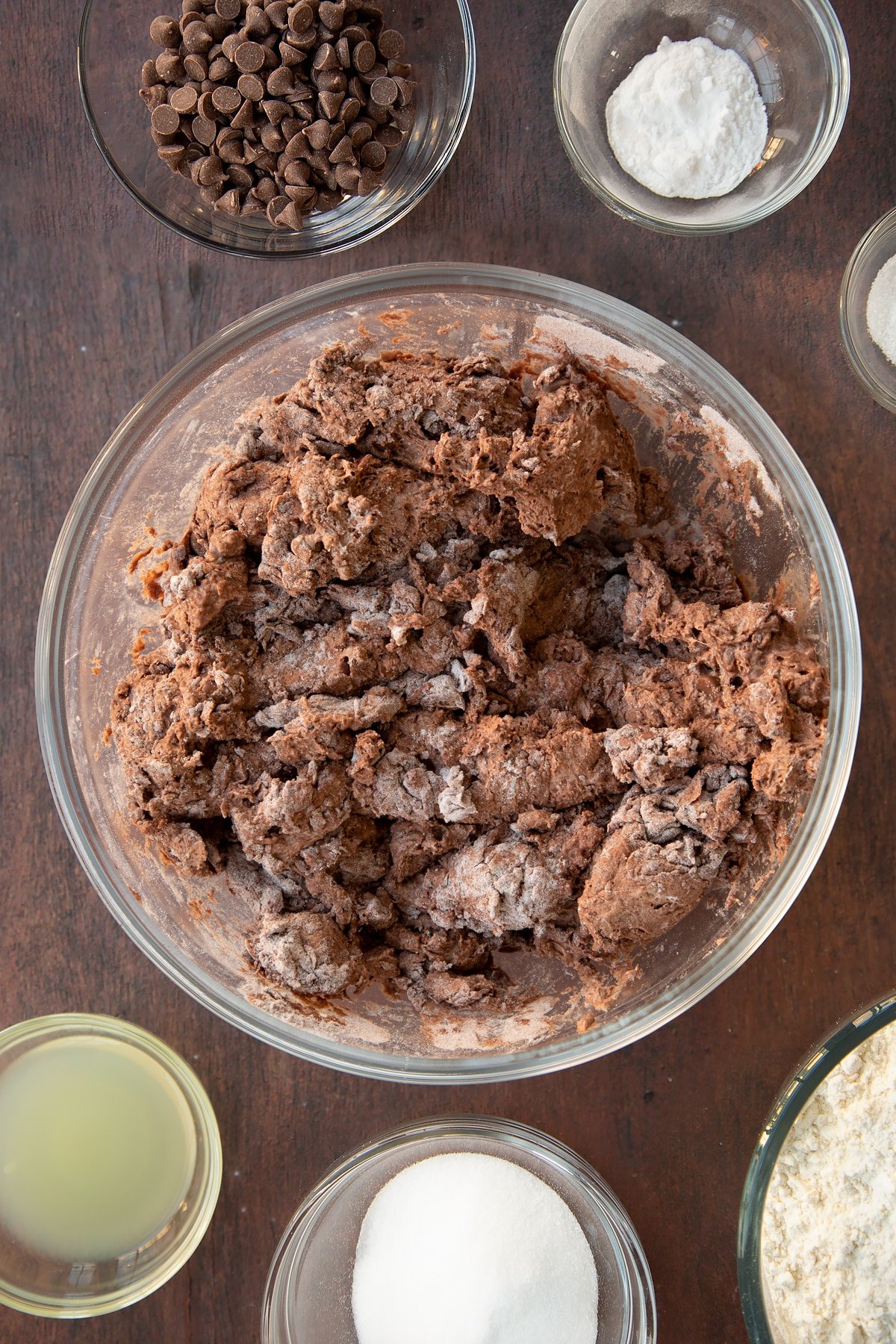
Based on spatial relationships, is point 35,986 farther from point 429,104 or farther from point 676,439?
point 429,104

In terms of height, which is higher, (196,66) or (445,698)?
(196,66)

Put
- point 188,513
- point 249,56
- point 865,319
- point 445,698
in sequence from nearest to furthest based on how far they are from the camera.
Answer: point 445,698 < point 249,56 < point 188,513 < point 865,319

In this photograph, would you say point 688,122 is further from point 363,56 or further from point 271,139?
point 271,139

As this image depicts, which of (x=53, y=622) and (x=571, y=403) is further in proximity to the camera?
(x=53, y=622)

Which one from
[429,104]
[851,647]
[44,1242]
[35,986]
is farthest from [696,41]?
[44,1242]

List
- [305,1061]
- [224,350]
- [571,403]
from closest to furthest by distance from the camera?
[571,403] < [224,350] < [305,1061]

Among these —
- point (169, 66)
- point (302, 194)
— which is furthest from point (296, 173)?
point (169, 66)

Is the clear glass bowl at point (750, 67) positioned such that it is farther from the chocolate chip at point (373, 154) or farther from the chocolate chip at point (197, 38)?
the chocolate chip at point (197, 38)
